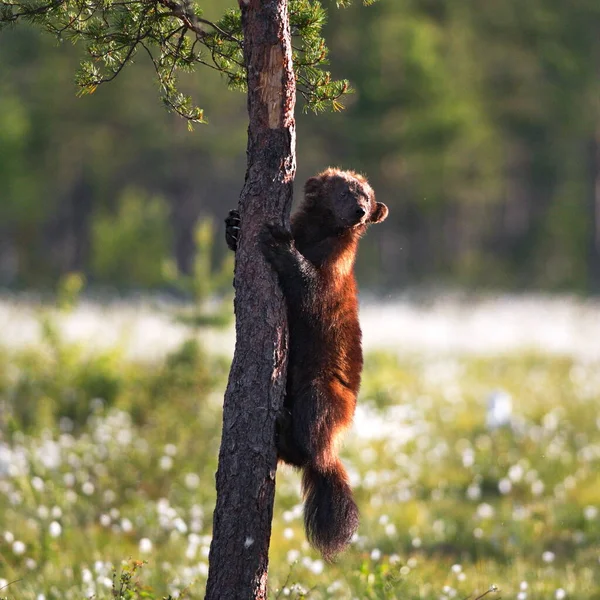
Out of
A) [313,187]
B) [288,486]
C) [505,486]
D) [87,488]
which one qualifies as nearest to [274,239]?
[313,187]

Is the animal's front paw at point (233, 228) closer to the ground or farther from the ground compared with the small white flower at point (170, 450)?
closer to the ground

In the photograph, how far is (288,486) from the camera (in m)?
8.12

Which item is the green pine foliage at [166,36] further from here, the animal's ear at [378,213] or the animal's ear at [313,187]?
the animal's ear at [378,213]

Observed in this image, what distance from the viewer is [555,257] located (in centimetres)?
3966

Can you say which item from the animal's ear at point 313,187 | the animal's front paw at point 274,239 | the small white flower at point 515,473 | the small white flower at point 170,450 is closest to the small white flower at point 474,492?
A: the small white flower at point 515,473

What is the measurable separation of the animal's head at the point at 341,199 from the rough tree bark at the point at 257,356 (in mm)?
850

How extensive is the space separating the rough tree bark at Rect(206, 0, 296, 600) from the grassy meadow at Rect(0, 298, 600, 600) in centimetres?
35

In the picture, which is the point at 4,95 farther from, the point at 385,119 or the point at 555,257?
the point at 555,257

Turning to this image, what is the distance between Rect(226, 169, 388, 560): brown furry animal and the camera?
14.3 feet

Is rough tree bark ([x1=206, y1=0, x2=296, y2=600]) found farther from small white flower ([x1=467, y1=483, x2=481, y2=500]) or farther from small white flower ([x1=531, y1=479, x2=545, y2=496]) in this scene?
small white flower ([x1=531, y1=479, x2=545, y2=496])

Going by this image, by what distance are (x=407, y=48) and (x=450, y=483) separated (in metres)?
24.4

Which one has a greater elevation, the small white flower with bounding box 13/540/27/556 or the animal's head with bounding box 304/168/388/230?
the animal's head with bounding box 304/168/388/230

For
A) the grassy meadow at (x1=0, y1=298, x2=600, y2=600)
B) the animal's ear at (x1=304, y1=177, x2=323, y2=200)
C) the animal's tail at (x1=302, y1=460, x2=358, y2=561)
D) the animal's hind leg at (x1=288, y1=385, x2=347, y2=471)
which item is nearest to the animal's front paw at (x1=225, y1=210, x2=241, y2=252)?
the animal's ear at (x1=304, y1=177, x2=323, y2=200)

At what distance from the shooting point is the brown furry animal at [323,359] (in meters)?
4.36
